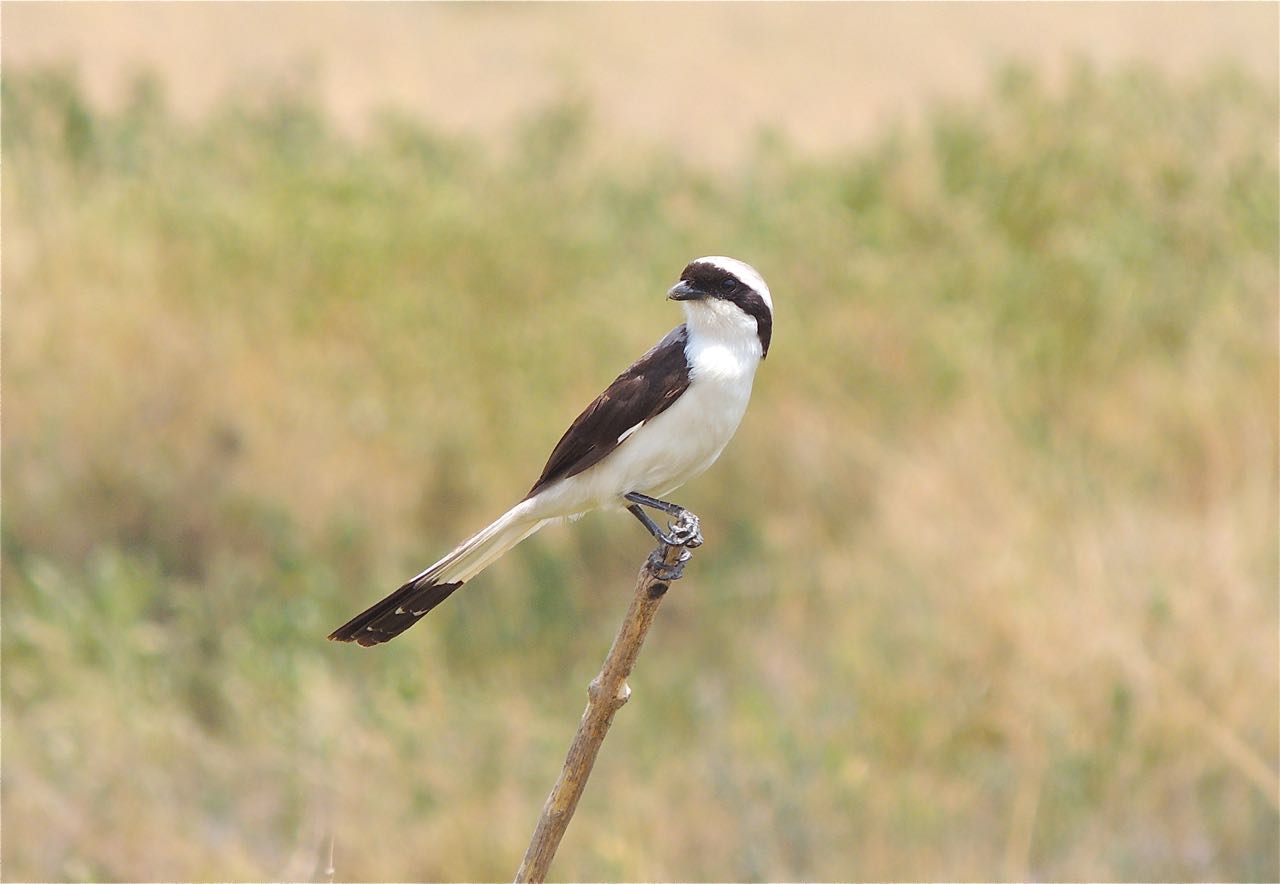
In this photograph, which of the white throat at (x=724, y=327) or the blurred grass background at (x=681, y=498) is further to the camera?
the blurred grass background at (x=681, y=498)

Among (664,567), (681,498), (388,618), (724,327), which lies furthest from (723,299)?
(681,498)

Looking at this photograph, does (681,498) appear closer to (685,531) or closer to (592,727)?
(685,531)

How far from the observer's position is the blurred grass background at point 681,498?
6125 millimetres

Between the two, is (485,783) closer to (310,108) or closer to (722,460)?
(722,460)

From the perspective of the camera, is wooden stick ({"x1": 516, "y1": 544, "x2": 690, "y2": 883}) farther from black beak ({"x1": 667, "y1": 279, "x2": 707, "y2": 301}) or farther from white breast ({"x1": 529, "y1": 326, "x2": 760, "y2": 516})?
black beak ({"x1": 667, "y1": 279, "x2": 707, "y2": 301})

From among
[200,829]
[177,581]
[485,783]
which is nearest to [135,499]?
[177,581]

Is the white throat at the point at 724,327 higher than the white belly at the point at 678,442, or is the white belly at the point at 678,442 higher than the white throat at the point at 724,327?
the white throat at the point at 724,327

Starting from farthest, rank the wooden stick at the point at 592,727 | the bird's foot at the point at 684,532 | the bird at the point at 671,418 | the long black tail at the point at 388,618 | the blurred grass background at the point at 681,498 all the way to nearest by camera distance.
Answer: the blurred grass background at the point at 681,498 → the bird at the point at 671,418 → the bird's foot at the point at 684,532 → the long black tail at the point at 388,618 → the wooden stick at the point at 592,727

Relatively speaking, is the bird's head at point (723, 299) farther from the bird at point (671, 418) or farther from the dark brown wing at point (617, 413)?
the dark brown wing at point (617, 413)

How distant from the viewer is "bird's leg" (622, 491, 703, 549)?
307cm

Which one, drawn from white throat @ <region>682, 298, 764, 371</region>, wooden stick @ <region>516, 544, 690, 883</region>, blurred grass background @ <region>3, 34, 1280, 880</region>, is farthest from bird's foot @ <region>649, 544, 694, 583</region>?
blurred grass background @ <region>3, 34, 1280, 880</region>

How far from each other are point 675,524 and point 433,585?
531 millimetres

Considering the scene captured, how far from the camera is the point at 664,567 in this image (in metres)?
2.87

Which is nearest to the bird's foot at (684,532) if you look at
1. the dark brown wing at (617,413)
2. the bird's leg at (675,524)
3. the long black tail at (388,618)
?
the bird's leg at (675,524)
